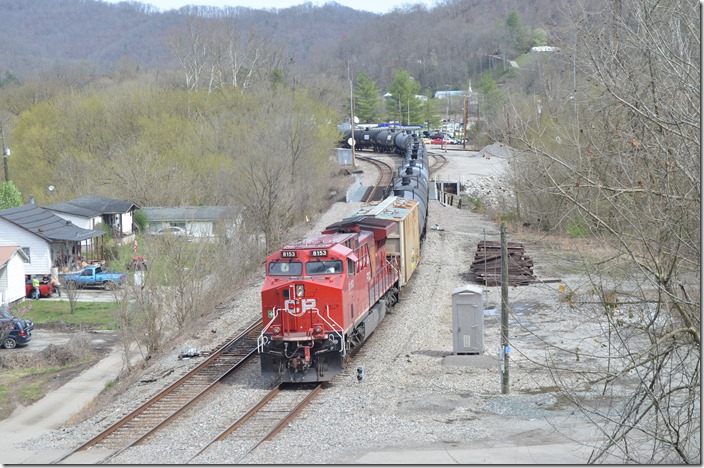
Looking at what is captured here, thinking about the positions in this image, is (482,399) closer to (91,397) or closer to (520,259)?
(91,397)

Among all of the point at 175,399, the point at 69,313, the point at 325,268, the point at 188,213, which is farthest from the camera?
the point at 188,213

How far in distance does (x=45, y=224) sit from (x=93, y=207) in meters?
4.63

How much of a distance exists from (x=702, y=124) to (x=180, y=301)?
890 inches

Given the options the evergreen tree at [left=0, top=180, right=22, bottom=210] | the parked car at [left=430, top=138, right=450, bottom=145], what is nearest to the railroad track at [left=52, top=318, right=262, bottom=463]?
the evergreen tree at [left=0, top=180, right=22, bottom=210]

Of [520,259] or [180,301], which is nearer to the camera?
[180,301]

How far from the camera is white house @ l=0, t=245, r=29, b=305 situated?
3947cm

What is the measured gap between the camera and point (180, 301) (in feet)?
94.3

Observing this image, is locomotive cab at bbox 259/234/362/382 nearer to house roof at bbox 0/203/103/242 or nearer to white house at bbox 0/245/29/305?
white house at bbox 0/245/29/305

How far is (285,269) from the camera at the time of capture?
2002 centimetres

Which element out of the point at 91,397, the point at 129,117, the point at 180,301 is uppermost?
the point at 129,117

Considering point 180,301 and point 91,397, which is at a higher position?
point 180,301

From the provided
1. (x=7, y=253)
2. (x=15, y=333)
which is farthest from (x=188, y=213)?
(x=15, y=333)

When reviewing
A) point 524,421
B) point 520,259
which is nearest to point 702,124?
point 524,421

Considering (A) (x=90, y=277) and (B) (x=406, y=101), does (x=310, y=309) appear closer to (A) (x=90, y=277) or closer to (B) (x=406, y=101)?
(A) (x=90, y=277)
